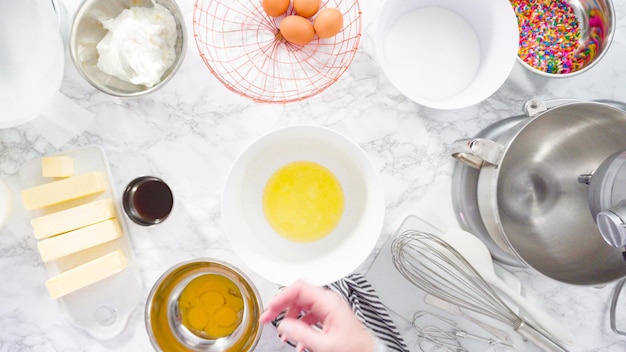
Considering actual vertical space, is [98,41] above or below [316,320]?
above

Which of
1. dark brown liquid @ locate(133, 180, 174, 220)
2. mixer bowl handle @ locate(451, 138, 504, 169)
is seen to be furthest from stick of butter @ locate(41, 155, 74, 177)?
mixer bowl handle @ locate(451, 138, 504, 169)

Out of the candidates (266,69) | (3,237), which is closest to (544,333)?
(266,69)

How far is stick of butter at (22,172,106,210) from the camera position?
84cm

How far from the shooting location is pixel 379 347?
0.84m

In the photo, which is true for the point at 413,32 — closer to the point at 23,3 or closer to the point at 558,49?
the point at 558,49

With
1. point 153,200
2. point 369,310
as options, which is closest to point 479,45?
point 369,310

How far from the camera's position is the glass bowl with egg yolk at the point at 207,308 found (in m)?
0.84

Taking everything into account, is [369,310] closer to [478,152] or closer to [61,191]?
[478,152]

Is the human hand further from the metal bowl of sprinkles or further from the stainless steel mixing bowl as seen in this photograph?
the metal bowl of sprinkles

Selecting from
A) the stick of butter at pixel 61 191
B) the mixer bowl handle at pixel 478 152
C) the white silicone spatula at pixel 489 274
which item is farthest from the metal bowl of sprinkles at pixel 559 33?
the stick of butter at pixel 61 191

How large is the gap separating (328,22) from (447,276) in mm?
477

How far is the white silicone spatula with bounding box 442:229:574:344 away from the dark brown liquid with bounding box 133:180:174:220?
479mm

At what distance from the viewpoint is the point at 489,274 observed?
2.86ft

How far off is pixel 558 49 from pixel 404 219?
1.33 feet
